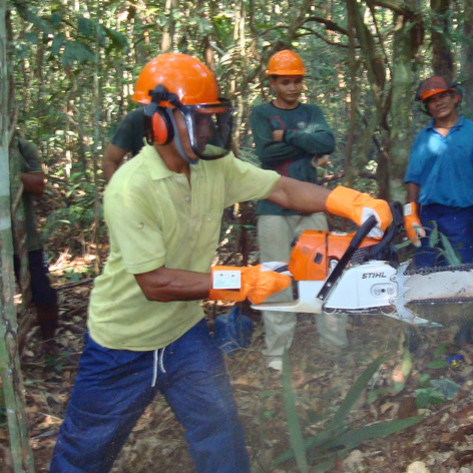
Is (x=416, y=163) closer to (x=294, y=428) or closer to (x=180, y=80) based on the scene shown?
(x=294, y=428)

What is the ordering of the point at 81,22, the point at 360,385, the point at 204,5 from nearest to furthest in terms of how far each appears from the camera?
the point at 360,385
the point at 81,22
the point at 204,5

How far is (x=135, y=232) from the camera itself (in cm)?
229

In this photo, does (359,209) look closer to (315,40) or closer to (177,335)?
(177,335)

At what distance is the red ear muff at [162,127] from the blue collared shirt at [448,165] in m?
2.29

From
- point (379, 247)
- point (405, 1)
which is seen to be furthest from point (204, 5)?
point (379, 247)

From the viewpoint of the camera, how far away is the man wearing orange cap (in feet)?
13.4

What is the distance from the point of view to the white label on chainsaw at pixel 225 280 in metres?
2.32

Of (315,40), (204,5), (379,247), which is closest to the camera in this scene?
(379,247)

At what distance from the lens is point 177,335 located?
8.55 feet

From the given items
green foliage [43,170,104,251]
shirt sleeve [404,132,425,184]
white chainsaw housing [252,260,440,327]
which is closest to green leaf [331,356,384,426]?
white chainsaw housing [252,260,440,327]

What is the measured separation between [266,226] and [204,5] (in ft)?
7.48

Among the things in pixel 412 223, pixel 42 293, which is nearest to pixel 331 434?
pixel 412 223

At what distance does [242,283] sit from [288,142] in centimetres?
219

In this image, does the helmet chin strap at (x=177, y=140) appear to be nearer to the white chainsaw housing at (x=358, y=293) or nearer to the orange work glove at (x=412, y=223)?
the white chainsaw housing at (x=358, y=293)
